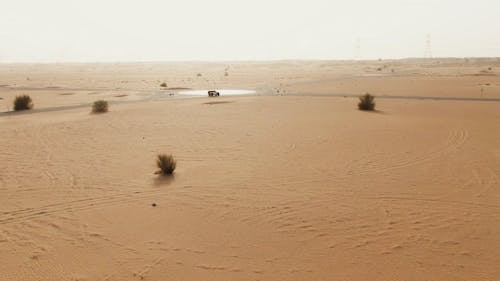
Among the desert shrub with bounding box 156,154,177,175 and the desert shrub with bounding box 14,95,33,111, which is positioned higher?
the desert shrub with bounding box 14,95,33,111

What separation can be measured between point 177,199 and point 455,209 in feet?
15.3

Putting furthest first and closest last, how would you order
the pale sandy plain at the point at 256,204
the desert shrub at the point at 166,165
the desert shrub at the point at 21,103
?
the desert shrub at the point at 21,103, the desert shrub at the point at 166,165, the pale sandy plain at the point at 256,204

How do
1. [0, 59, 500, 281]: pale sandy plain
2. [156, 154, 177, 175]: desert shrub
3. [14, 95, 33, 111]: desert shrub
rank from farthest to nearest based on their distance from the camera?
[14, 95, 33, 111]: desert shrub → [156, 154, 177, 175]: desert shrub → [0, 59, 500, 281]: pale sandy plain

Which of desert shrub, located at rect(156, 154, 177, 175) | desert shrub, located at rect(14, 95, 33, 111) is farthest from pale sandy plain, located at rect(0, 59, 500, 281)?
desert shrub, located at rect(14, 95, 33, 111)

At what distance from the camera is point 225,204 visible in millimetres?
7195

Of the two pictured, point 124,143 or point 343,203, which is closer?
point 343,203

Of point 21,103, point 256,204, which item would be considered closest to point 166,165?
point 256,204

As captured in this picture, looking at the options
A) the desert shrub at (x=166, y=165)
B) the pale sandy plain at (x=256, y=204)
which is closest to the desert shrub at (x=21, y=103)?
the pale sandy plain at (x=256, y=204)

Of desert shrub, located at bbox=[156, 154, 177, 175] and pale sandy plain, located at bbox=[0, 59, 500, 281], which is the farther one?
desert shrub, located at bbox=[156, 154, 177, 175]

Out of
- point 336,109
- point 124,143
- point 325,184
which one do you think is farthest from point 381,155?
point 336,109

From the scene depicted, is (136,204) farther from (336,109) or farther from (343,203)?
(336,109)

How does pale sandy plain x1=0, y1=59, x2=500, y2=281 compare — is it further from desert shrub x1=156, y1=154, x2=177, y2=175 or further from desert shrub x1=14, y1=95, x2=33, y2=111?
desert shrub x1=14, y1=95, x2=33, y2=111

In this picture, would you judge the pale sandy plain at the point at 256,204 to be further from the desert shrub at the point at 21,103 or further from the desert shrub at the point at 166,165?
the desert shrub at the point at 21,103

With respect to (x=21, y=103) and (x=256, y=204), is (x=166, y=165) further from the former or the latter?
(x=21, y=103)
